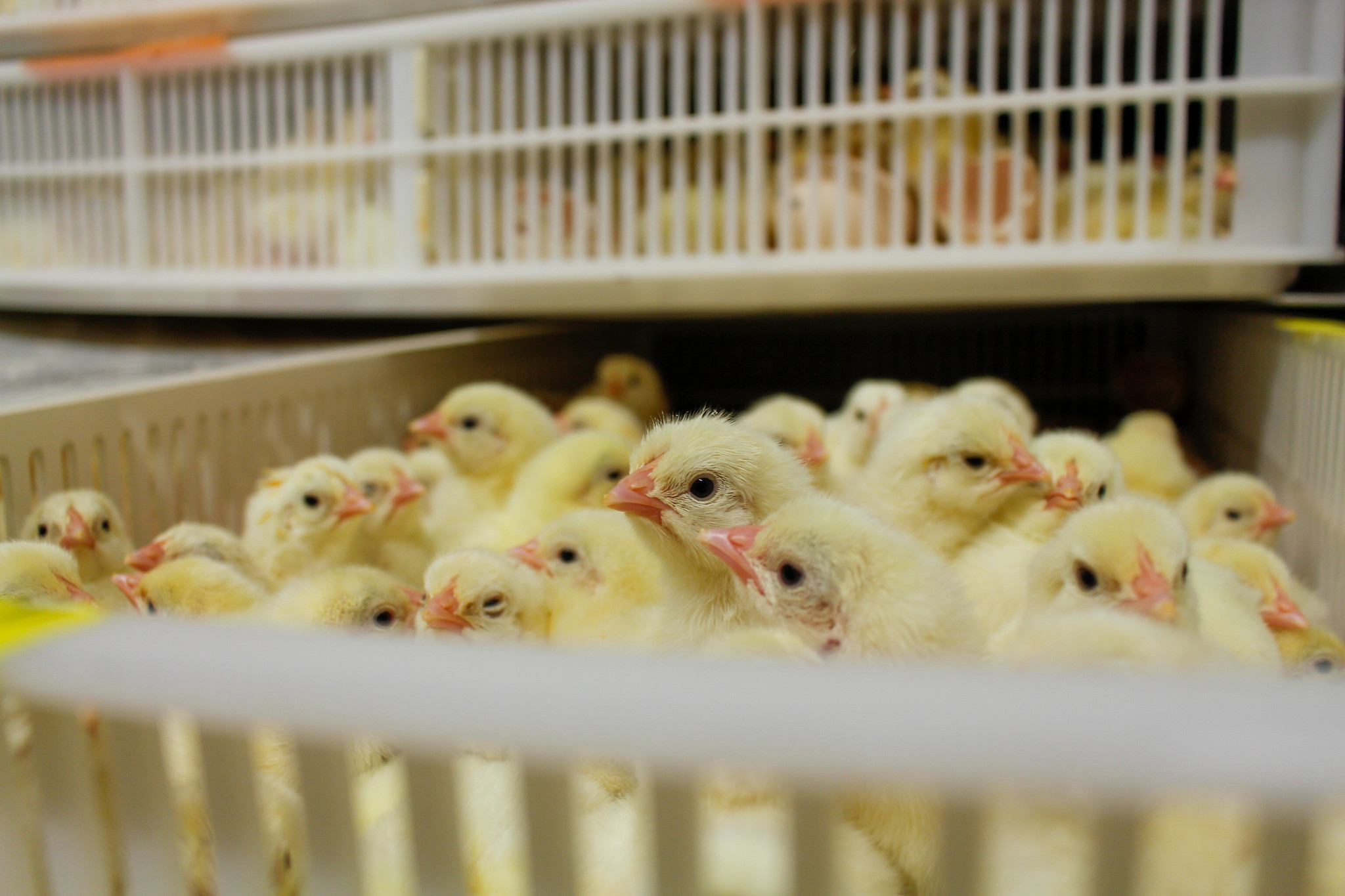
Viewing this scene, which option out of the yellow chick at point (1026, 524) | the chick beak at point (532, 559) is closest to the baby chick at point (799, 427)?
the yellow chick at point (1026, 524)

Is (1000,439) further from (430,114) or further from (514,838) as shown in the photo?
(430,114)

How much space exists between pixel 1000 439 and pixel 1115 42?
73cm

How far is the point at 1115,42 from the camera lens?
1521mm

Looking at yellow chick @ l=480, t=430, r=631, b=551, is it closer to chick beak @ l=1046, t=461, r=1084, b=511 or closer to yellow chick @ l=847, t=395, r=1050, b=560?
yellow chick @ l=847, t=395, r=1050, b=560

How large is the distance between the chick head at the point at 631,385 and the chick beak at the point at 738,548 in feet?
5.24

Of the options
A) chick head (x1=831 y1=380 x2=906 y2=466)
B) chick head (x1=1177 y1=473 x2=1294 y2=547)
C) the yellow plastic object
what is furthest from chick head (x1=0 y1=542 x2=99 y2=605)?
chick head (x1=1177 y1=473 x2=1294 y2=547)

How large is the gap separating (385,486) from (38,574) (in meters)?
0.68

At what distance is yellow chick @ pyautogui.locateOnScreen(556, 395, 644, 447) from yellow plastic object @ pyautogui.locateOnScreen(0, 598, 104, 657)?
4.82ft

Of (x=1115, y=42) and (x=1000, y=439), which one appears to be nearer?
(x=1000, y=439)

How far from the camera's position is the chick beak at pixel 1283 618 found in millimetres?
1179

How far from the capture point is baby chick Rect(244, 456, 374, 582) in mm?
1440

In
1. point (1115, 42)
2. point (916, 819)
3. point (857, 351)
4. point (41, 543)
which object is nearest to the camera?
point (916, 819)

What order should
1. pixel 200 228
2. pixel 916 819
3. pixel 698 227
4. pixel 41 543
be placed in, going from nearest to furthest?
pixel 916 819
pixel 41 543
pixel 698 227
pixel 200 228

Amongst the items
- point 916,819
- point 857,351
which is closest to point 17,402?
point 916,819
